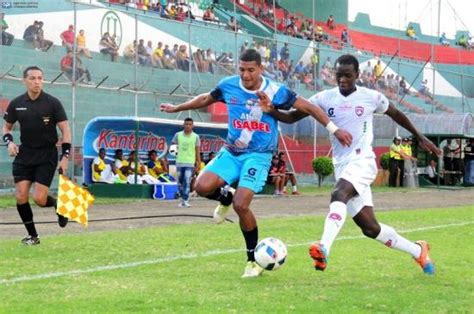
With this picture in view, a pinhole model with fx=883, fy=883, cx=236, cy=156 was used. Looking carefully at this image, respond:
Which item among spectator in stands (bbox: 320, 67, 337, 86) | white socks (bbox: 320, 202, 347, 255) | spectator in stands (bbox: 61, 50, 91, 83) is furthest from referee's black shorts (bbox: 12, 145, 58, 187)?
spectator in stands (bbox: 320, 67, 337, 86)

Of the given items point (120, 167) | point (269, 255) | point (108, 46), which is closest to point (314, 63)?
A: point (108, 46)

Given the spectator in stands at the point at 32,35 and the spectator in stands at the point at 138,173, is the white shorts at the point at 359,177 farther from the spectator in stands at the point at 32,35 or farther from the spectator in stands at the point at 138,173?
the spectator in stands at the point at 138,173

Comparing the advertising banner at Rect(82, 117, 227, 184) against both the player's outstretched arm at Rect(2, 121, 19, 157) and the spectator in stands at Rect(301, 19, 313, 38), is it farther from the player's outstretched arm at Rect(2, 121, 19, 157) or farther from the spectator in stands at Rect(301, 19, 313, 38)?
the spectator in stands at Rect(301, 19, 313, 38)

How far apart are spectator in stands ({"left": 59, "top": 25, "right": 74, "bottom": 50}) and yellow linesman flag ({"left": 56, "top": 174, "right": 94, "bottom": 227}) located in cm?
1114

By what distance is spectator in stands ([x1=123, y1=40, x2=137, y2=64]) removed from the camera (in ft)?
76.9

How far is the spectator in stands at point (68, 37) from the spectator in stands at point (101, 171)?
2749 mm

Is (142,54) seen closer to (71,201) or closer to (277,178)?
(277,178)

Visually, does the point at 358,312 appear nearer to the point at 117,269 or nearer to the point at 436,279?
the point at 436,279

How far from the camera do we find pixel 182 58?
24.9m

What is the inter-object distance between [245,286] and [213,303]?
38.0 inches

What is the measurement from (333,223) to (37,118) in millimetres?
4519

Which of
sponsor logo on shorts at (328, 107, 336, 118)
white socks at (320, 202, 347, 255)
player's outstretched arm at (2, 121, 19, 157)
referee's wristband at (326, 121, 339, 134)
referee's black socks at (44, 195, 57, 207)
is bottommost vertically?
referee's black socks at (44, 195, 57, 207)

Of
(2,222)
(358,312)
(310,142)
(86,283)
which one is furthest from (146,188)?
(358,312)

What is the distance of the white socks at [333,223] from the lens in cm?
744
